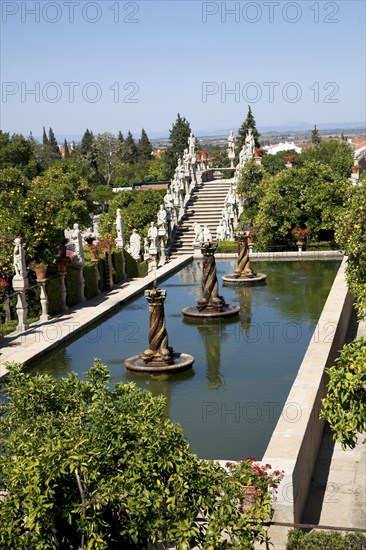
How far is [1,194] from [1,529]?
1737cm

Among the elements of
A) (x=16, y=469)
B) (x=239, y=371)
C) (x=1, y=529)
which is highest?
(x=16, y=469)

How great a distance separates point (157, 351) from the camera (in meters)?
15.7

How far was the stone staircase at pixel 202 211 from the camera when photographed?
37656 mm

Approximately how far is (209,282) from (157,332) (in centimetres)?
478

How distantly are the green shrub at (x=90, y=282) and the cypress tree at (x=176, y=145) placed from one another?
76465 mm

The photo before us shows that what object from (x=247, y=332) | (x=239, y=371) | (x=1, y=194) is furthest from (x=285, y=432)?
(x=1, y=194)

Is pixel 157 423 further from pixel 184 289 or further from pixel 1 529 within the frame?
pixel 184 289

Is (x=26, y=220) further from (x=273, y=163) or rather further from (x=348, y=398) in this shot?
(x=273, y=163)

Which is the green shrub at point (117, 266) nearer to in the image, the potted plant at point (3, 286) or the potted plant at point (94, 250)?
the potted plant at point (94, 250)

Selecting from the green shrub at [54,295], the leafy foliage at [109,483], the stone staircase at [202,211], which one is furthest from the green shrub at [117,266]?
the leafy foliage at [109,483]

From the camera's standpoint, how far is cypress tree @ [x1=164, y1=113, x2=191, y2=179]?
336 feet

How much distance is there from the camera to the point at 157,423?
6.95 m

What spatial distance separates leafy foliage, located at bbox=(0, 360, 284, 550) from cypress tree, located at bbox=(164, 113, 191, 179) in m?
93.6

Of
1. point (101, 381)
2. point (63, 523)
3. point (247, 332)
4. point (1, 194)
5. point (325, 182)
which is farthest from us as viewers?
point (325, 182)
